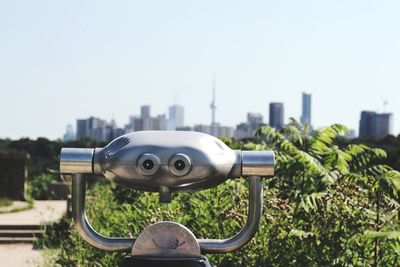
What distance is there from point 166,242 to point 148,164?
0.21 meters

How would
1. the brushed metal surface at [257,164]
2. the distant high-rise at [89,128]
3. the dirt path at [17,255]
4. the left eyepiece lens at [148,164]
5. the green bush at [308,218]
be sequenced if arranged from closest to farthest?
the left eyepiece lens at [148,164], the brushed metal surface at [257,164], the green bush at [308,218], the dirt path at [17,255], the distant high-rise at [89,128]

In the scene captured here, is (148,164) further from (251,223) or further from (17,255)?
(17,255)

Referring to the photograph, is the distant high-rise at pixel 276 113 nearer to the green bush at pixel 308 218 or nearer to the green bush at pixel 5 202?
the green bush at pixel 5 202

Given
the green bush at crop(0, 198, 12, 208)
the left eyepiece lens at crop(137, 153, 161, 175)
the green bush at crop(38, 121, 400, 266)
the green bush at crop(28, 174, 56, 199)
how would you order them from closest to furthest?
the left eyepiece lens at crop(137, 153, 161, 175) → the green bush at crop(38, 121, 400, 266) → the green bush at crop(0, 198, 12, 208) → the green bush at crop(28, 174, 56, 199)

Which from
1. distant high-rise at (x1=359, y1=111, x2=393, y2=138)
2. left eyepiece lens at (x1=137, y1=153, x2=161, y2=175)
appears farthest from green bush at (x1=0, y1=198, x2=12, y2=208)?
left eyepiece lens at (x1=137, y1=153, x2=161, y2=175)

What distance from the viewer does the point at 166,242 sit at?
5.90 feet

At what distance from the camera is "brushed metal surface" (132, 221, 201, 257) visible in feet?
5.88

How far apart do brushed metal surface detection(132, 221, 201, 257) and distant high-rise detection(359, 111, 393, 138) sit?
94.1 feet

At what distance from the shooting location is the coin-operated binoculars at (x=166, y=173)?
1.71 metres

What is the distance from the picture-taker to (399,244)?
3.77 m

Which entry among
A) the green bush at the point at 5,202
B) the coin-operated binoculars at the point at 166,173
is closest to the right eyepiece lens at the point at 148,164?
the coin-operated binoculars at the point at 166,173

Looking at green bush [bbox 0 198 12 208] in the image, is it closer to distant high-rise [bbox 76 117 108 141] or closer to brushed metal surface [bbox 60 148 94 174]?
brushed metal surface [bbox 60 148 94 174]

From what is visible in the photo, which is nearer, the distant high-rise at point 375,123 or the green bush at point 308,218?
the green bush at point 308,218

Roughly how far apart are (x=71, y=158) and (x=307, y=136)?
4.55 meters
